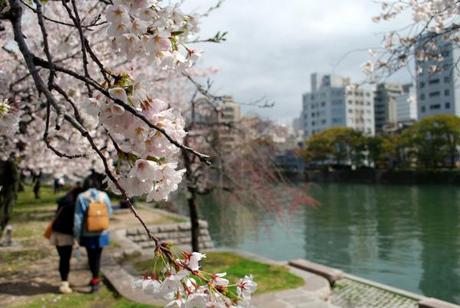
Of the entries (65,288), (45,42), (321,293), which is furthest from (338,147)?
(45,42)

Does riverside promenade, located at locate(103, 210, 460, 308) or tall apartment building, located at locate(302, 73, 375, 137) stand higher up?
tall apartment building, located at locate(302, 73, 375, 137)

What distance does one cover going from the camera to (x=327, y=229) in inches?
652

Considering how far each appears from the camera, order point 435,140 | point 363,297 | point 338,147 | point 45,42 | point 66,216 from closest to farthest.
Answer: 1. point 45,42
2. point 66,216
3. point 363,297
4. point 435,140
5. point 338,147

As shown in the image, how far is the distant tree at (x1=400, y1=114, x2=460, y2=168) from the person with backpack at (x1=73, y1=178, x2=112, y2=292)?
127 ft

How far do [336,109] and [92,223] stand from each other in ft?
236

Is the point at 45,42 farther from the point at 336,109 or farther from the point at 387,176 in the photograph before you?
the point at 336,109

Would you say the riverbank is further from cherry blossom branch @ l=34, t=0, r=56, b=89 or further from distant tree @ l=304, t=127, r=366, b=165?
cherry blossom branch @ l=34, t=0, r=56, b=89

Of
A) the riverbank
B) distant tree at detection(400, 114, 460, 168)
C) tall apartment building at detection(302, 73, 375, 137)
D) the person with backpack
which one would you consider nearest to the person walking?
the person with backpack

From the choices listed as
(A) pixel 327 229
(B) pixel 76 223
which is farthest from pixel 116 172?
(A) pixel 327 229

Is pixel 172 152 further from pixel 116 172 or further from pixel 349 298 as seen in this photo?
pixel 349 298

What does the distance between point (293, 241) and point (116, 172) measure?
13131 millimetres

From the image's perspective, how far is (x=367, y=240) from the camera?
1423cm

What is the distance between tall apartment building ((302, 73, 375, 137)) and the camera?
7275 centimetres

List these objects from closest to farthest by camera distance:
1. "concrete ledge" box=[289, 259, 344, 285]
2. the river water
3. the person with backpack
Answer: the person with backpack
"concrete ledge" box=[289, 259, 344, 285]
the river water
